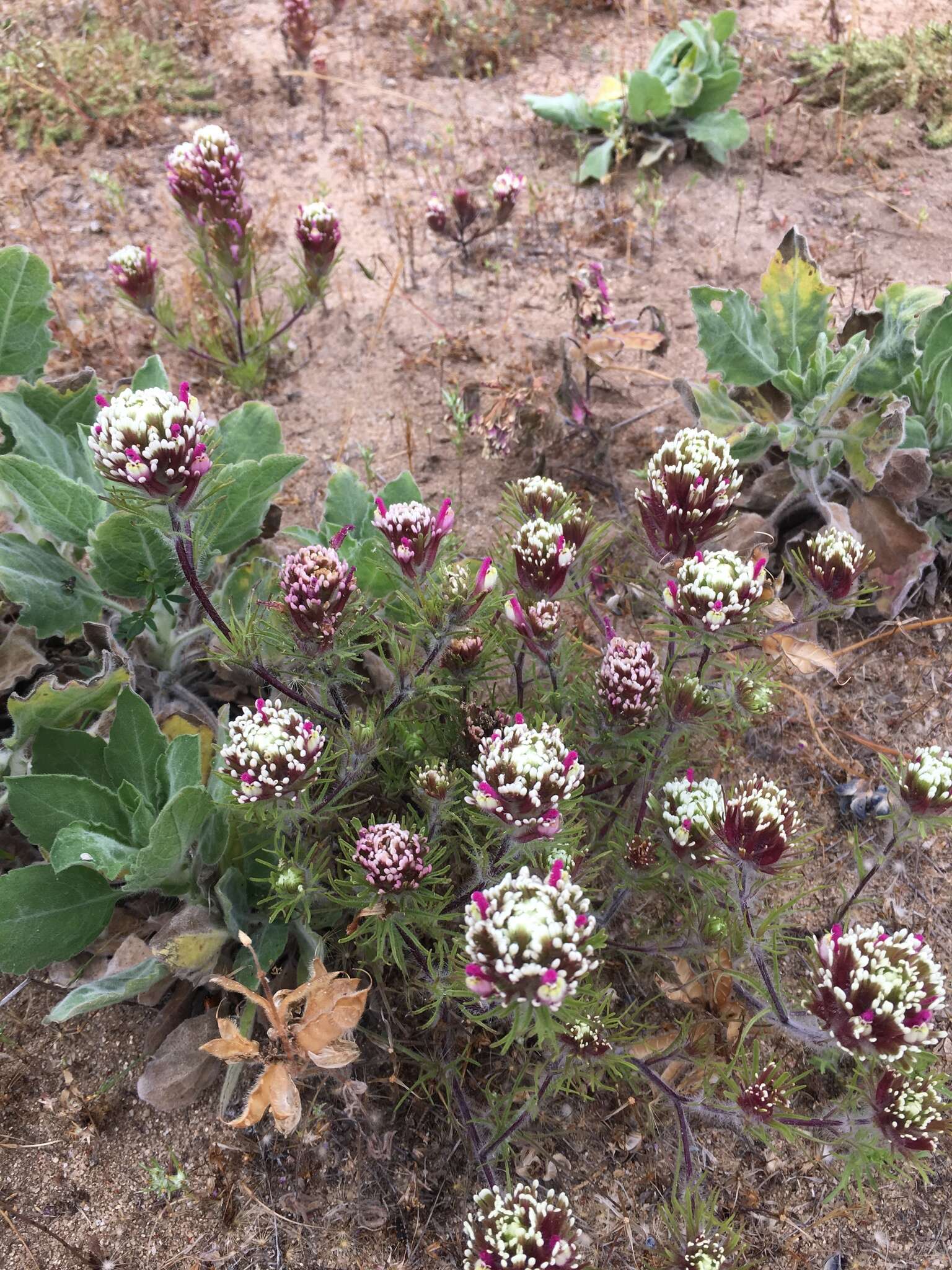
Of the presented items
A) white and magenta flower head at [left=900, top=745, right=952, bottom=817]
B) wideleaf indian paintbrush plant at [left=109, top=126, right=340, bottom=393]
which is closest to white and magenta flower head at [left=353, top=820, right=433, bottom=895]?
white and magenta flower head at [left=900, top=745, right=952, bottom=817]

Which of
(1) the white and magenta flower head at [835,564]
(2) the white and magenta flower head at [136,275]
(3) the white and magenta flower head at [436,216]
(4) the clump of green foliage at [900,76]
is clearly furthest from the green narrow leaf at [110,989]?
(4) the clump of green foliage at [900,76]

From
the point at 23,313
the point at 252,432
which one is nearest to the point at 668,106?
the point at 252,432

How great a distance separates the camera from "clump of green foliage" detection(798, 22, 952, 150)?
4.91 m

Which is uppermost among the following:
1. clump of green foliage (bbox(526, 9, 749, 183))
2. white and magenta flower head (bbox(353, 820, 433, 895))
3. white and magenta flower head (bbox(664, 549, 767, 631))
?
clump of green foliage (bbox(526, 9, 749, 183))

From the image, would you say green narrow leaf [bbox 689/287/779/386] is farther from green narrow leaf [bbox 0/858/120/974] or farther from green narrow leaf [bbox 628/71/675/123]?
green narrow leaf [bbox 0/858/120/974]

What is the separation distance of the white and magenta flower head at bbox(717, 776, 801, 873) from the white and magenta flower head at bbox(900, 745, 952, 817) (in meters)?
0.29

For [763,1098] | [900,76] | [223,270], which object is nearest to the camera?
[763,1098]

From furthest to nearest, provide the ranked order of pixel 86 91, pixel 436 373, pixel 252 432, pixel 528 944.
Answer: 1. pixel 86 91
2. pixel 436 373
3. pixel 252 432
4. pixel 528 944

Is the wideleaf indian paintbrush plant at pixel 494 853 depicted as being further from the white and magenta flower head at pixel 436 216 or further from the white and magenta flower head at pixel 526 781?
the white and magenta flower head at pixel 436 216

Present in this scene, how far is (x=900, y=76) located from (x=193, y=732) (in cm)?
497

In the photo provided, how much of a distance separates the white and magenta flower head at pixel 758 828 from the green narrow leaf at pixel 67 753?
5.24 feet

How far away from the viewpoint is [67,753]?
2.52 m

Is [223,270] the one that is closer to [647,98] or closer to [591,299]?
[591,299]

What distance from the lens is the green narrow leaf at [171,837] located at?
2070mm
